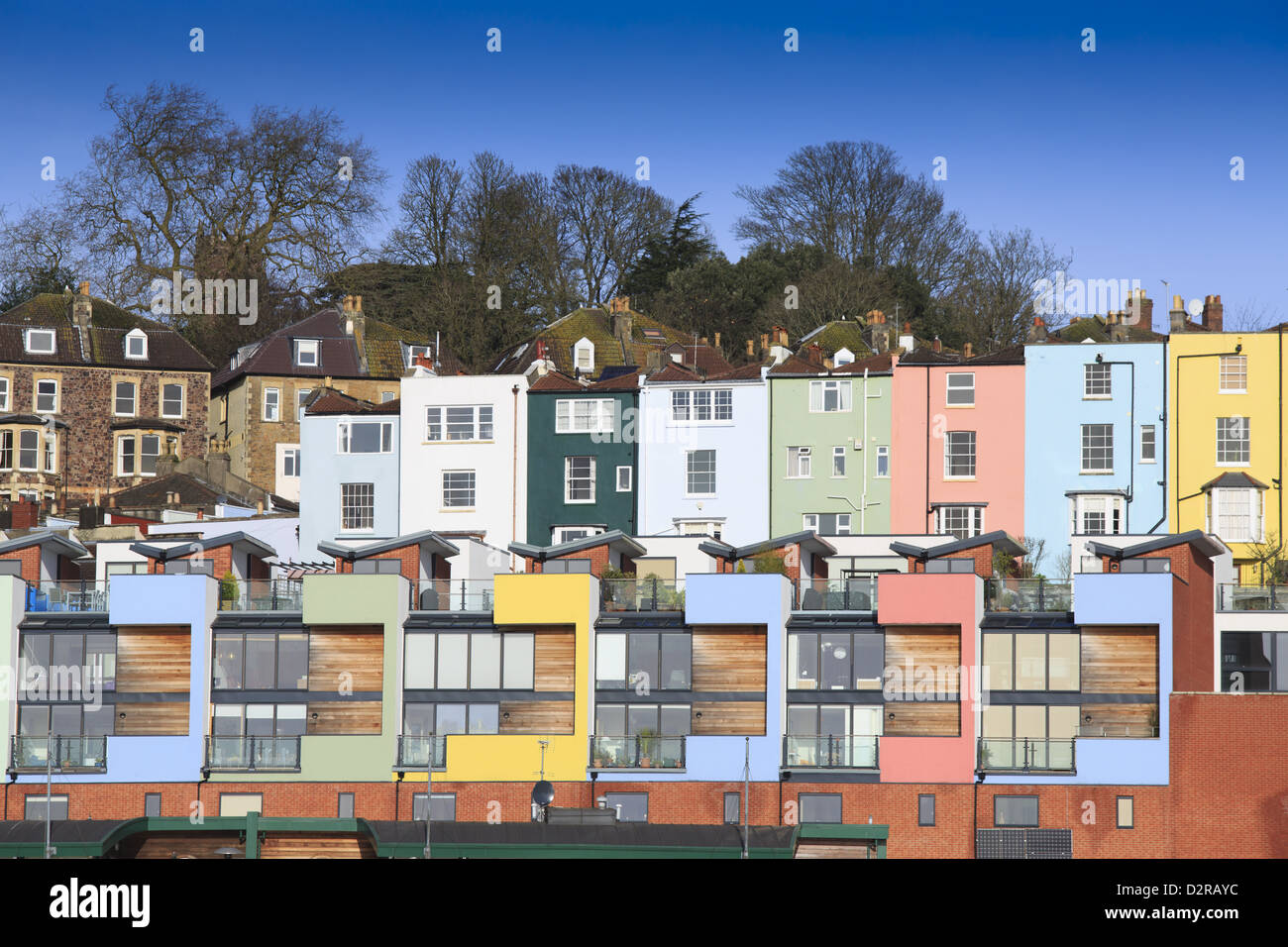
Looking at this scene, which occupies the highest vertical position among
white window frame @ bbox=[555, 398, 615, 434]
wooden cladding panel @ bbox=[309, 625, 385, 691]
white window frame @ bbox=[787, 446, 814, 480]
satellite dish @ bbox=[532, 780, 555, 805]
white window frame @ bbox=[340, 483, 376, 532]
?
white window frame @ bbox=[555, 398, 615, 434]

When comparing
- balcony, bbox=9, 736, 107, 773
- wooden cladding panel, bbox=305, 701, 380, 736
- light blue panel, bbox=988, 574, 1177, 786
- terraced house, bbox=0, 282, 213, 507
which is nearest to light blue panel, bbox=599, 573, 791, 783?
light blue panel, bbox=988, 574, 1177, 786

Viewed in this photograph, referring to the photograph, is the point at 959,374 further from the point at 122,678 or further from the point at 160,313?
the point at 160,313

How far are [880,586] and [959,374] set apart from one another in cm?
1411

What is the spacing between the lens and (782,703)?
Answer: 52.8 meters

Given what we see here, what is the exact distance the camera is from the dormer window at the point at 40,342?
78625 mm

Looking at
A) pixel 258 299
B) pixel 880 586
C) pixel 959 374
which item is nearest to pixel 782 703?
pixel 880 586

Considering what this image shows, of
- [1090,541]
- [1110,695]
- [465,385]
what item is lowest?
[1110,695]

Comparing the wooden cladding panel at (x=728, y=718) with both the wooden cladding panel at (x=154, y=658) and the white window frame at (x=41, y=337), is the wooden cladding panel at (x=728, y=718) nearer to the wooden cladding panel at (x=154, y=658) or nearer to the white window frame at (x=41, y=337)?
the wooden cladding panel at (x=154, y=658)

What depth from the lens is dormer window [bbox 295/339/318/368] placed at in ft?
262

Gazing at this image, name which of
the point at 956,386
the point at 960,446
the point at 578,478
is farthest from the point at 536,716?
the point at 956,386

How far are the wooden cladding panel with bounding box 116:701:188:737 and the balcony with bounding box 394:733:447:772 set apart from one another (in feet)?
20.5

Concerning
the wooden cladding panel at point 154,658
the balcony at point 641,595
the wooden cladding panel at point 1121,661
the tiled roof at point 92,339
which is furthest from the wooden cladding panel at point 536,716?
the tiled roof at point 92,339

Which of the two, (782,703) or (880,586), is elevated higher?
(880,586)

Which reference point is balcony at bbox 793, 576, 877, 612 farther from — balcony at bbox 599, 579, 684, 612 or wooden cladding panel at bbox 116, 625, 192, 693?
wooden cladding panel at bbox 116, 625, 192, 693
